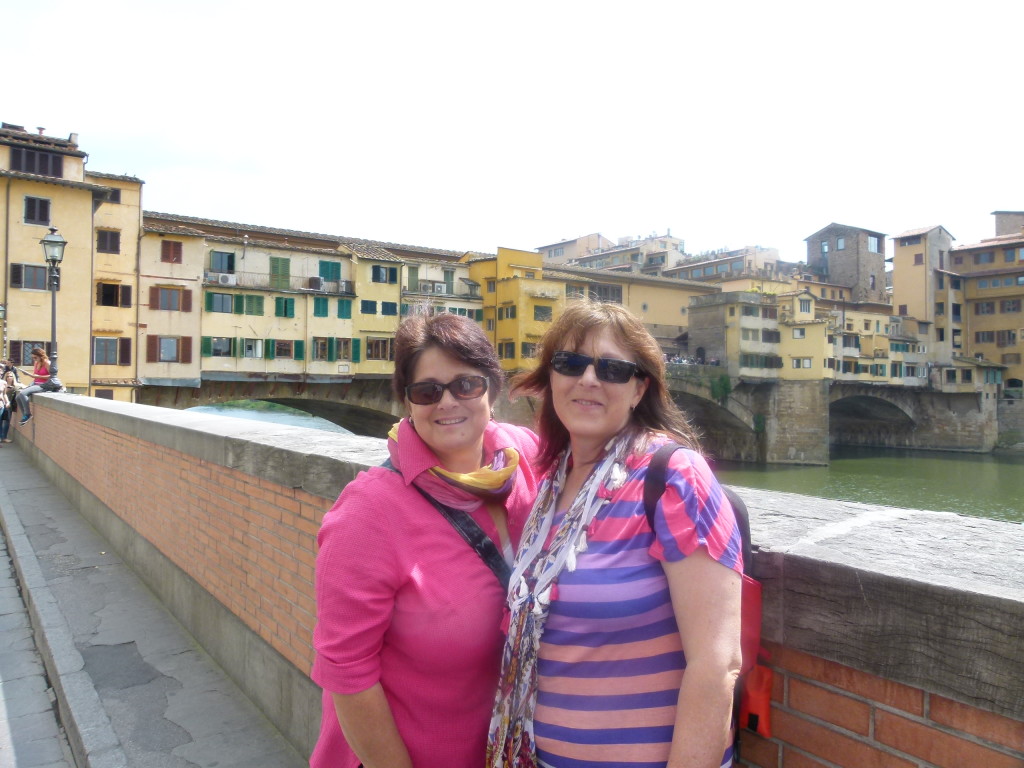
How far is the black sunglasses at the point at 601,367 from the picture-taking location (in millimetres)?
1541

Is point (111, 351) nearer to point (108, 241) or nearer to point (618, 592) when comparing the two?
point (108, 241)

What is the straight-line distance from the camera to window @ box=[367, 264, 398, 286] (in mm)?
32281

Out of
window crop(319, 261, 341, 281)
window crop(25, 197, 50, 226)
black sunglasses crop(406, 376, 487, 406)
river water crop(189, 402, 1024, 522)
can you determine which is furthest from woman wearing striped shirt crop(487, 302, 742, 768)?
window crop(319, 261, 341, 281)

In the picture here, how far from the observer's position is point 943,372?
4788 cm

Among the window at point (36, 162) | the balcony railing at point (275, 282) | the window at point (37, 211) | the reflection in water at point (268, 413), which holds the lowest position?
the reflection in water at point (268, 413)

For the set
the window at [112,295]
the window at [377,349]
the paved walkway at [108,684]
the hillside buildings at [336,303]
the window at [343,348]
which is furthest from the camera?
the window at [377,349]

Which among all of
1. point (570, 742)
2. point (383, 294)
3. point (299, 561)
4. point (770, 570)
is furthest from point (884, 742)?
point (383, 294)

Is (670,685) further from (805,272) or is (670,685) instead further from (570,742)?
(805,272)

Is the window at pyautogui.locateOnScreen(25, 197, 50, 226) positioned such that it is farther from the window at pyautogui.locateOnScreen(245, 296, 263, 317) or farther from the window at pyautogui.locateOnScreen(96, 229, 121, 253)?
the window at pyautogui.locateOnScreen(245, 296, 263, 317)

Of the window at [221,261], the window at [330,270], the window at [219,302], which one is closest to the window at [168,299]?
the window at [219,302]

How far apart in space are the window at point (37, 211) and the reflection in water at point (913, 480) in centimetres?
2545

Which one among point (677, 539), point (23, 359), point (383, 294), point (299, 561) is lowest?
point (299, 561)

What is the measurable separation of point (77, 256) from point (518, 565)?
30011mm

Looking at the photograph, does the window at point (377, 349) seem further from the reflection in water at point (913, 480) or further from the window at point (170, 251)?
the reflection in water at point (913, 480)
